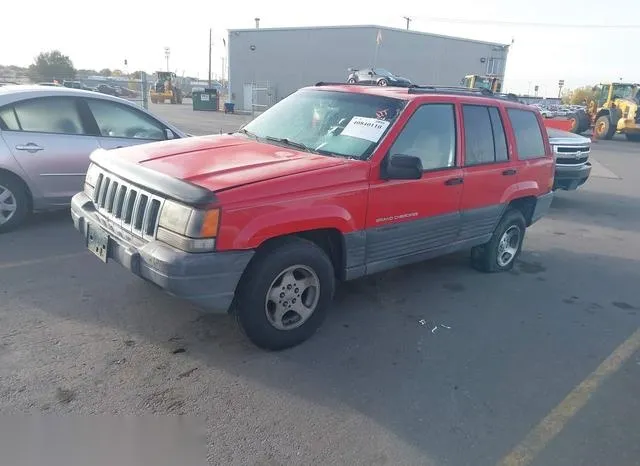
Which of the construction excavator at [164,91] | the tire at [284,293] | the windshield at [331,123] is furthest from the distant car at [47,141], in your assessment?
the construction excavator at [164,91]

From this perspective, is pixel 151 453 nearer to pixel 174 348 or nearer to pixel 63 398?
pixel 63 398

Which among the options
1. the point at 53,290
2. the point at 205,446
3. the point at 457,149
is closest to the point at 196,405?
the point at 205,446

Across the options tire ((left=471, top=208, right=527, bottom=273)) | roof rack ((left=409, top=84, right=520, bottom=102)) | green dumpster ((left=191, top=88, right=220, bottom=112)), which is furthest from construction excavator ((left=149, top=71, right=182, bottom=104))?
tire ((left=471, top=208, right=527, bottom=273))

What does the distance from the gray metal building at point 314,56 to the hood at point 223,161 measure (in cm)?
3105

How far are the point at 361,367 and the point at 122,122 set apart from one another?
183 inches

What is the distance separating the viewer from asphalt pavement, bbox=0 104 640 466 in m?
2.83

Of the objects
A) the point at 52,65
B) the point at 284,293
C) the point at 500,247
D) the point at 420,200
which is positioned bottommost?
the point at 500,247

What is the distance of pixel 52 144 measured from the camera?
225 inches

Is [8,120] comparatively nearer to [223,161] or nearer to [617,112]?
[223,161]

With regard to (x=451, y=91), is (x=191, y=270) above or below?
below

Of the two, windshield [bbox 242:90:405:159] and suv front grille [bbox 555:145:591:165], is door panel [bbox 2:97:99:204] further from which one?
suv front grille [bbox 555:145:591:165]

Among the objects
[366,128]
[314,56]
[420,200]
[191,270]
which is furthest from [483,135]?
[314,56]

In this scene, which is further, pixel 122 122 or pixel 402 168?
pixel 122 122

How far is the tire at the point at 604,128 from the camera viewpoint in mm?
23844
